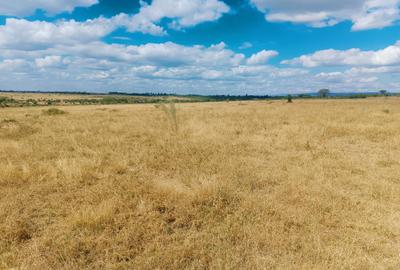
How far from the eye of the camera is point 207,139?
1445 cm

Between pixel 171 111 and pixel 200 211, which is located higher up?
pixel 171 111

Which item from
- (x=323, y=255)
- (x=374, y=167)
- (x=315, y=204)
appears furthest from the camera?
(x=374, y=167)

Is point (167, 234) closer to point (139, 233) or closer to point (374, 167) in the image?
point (139, 233)

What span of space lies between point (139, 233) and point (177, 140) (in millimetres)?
9483

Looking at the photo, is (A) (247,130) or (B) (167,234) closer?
(B) (167,234)

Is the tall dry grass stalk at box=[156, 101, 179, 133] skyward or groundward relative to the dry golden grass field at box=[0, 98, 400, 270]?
skyward

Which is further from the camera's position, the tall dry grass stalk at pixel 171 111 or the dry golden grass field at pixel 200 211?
the tall dry grass stalk at pixel 171 111

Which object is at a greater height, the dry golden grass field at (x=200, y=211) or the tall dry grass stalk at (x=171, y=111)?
the tall dry grass stalk at (x=171, y=111)

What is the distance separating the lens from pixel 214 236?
5.04m

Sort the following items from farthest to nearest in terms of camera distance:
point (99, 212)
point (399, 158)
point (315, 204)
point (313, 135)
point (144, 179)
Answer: point (313, 135) < point (399, 158) < point (144, 179) < point (315, 204) < point (99, 212)

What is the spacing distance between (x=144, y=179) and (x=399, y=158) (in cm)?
926

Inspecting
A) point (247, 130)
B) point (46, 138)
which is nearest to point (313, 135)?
point (247, 130)

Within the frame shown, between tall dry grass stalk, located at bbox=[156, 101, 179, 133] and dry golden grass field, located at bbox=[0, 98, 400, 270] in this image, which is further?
tall dry grass stalk, located at bbox=[156, 101, 179, 133]

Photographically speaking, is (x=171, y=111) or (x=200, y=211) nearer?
(x=200, y=211)
